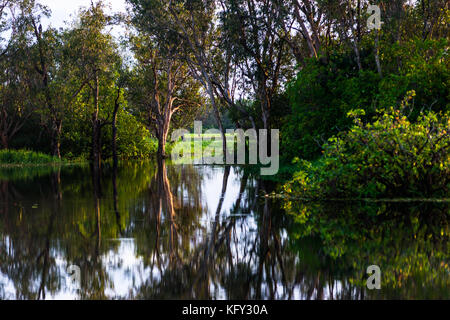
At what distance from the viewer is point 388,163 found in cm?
1312

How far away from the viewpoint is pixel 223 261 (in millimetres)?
7512

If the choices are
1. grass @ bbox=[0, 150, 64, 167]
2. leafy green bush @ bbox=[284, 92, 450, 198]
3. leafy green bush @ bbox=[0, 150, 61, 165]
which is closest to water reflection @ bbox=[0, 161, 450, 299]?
leafy green bush @ bbox=[284, 92, 450, 198]

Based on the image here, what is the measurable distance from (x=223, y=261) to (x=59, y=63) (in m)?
41.6

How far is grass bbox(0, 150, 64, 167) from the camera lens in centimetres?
4122

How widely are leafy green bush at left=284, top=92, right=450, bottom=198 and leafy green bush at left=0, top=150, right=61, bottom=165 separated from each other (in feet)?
107

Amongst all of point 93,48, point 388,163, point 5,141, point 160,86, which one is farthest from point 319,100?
point 160,86

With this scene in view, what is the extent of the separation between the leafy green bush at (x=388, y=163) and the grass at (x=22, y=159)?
32297 mm

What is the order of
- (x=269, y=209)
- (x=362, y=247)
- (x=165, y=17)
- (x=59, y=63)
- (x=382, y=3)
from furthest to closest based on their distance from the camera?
(x=59, y=63), (x=165, y=17), (x=382, y=3), (x=269, y=209), (x=362, y=247)

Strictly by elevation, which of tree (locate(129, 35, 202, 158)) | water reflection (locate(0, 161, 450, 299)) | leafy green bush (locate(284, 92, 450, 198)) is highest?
tree (locate(129, 35, 202, 158))

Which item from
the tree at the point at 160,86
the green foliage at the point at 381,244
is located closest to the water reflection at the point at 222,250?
the green foliage at the point at 381,244

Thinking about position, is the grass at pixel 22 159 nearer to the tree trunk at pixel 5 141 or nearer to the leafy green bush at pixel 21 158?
the leafy green bush at pixel 21 158

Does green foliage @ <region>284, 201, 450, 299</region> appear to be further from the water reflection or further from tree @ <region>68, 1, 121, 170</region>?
tree @ <region>68, 1, 121, 170</region>
